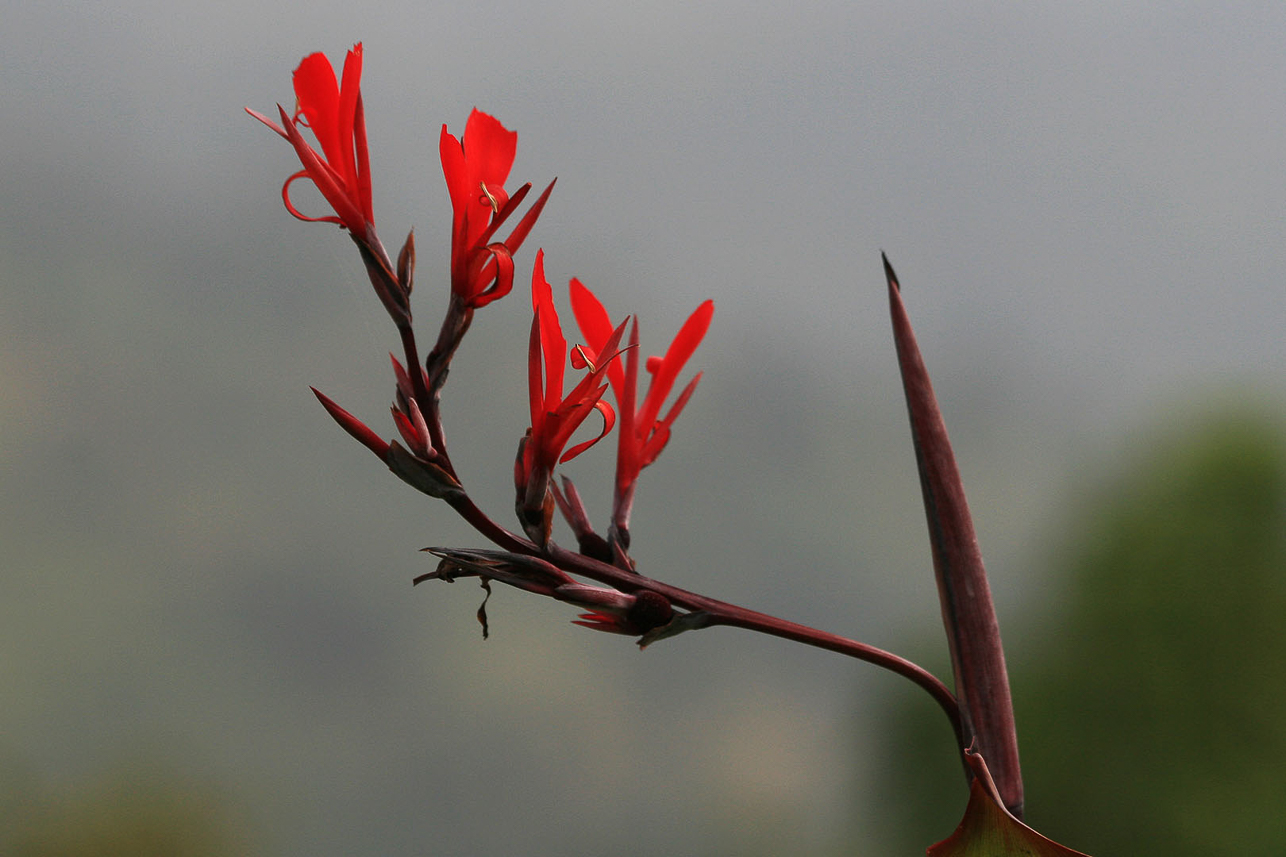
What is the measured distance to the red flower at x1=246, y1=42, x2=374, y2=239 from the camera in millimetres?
326

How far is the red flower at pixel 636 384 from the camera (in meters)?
0.38

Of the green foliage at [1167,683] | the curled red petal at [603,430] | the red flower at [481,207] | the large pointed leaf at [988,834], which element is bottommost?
the green foliage at [1167,683]

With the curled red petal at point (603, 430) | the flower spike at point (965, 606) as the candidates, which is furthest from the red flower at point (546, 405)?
the flower spike at point (965, 606)

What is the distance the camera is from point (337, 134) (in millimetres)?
337

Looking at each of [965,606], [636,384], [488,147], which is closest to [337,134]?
[488,147]

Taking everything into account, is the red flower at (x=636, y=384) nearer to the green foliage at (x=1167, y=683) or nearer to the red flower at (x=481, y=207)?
the red flower at (x=481, y=207)

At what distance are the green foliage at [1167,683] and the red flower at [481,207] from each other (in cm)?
203

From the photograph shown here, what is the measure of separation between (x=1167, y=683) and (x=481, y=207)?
7.09ft

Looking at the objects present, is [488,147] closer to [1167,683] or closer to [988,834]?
[988,834]

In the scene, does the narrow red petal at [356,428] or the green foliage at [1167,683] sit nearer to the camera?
the narrow red petal at [356,428]

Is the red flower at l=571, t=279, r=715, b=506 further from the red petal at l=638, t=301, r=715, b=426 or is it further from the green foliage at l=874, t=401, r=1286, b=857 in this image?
the green foliage at l=874, t=401, r=1286, b=857

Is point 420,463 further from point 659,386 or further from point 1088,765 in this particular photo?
point 1088,765

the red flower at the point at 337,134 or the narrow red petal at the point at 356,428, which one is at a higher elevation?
the red flower at the point at 337,134

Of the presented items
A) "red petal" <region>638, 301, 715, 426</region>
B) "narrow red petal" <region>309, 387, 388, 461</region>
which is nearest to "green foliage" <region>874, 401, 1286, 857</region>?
"red petal" <region>638, 301, 715, 426</region>
